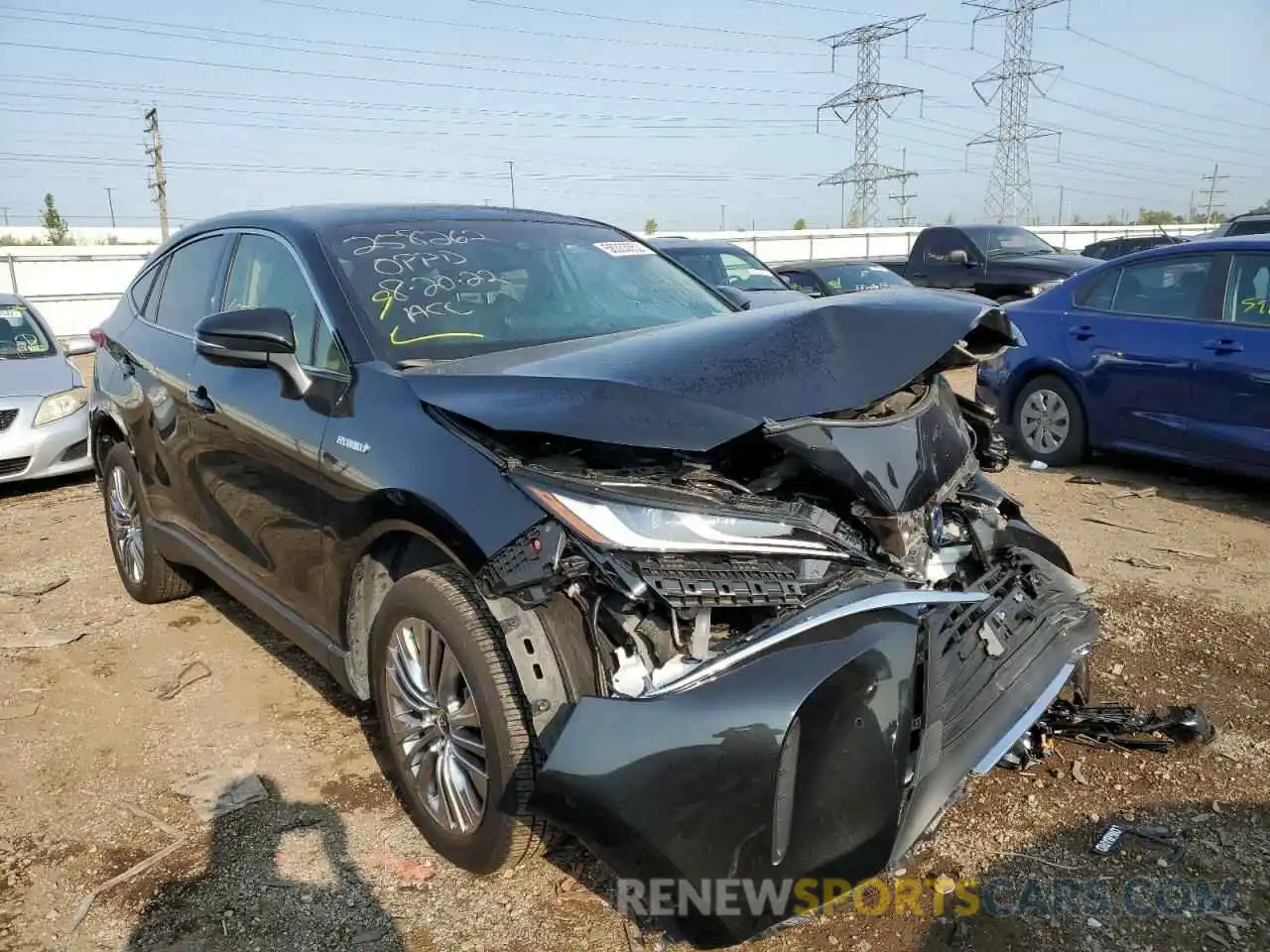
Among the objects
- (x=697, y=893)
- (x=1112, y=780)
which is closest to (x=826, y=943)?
(x=697, y=893)

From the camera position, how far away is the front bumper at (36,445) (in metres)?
7.27

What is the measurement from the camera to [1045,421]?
703 cm

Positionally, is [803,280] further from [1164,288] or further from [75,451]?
[75,451]

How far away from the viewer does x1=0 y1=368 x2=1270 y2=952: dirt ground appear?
2.42m

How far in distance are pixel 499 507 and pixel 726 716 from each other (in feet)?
2.46

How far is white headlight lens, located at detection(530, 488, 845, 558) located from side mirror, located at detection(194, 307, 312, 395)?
120 centimetres

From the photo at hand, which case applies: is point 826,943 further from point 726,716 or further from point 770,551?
point 770,551

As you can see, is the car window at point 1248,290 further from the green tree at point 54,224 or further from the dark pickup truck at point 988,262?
the green tree at point 54,224

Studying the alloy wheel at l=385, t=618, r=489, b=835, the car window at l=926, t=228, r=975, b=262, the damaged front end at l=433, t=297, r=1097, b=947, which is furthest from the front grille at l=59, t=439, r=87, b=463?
the car window at l=926, t=228, r=975, b=262

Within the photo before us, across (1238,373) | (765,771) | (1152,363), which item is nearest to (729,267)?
(1152,363)

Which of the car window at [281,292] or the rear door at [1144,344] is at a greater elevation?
the car window at [281,292]

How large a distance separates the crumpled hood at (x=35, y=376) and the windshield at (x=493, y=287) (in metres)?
5.49

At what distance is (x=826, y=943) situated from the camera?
7.70ft

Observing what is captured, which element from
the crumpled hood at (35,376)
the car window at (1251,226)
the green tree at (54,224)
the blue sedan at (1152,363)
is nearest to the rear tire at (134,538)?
the crumpled hood at (35,376)
